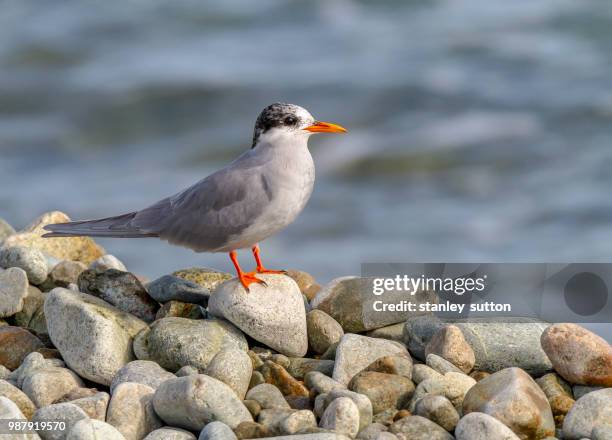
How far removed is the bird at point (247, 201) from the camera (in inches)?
207

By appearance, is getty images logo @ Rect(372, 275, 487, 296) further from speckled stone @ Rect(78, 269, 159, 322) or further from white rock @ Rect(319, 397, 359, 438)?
white rock @ Rect(319, 397, 359, 438)

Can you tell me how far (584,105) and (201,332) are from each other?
954cm

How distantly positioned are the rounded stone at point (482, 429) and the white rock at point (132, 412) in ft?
4.26

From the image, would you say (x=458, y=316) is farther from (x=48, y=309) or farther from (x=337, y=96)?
(x=337, y=96)

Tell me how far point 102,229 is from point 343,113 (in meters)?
8.48

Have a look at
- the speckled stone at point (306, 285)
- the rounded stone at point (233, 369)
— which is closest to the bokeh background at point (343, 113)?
the speckled stone at point (306, 285)

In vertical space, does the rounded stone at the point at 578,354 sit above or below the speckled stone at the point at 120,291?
below

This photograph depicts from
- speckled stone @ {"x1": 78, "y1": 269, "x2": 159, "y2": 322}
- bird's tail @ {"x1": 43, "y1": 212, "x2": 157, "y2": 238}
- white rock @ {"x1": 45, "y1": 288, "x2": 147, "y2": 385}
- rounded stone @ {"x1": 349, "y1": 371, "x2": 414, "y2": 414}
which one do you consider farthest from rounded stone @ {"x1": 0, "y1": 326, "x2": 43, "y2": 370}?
rounded stone @ {"x1": 349, "y1": 371, "x2": 414, "y2": 414}

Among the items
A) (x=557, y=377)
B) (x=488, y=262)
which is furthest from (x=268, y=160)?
(x=488, y=262)

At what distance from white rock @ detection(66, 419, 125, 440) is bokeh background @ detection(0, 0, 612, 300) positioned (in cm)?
607

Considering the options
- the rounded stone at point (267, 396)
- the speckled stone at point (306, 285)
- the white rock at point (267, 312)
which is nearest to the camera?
the rounded stone at point (267, 396)

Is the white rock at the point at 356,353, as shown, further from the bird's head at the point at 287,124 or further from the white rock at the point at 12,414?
the white rock at the point at 12,414

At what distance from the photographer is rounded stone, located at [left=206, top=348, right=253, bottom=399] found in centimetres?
469

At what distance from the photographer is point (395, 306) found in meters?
5.66
